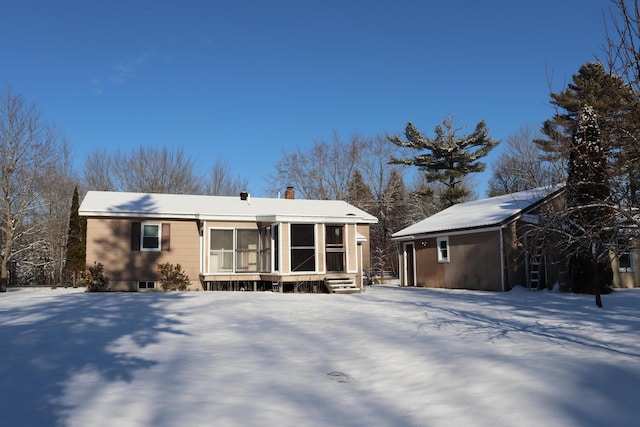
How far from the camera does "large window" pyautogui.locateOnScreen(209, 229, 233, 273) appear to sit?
20141 mm

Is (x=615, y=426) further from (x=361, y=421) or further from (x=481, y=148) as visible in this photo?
(x=481, y=148)

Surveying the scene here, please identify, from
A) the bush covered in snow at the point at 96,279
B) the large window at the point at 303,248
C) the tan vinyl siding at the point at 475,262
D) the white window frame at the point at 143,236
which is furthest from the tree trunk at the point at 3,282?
the tan vinyl siding at the point at 475,262

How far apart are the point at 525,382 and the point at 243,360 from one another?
403cm

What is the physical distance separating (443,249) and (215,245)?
10.4 m

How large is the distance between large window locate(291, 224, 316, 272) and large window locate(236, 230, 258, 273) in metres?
1.60

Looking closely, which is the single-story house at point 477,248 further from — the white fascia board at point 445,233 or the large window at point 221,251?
the large window at point 221,251

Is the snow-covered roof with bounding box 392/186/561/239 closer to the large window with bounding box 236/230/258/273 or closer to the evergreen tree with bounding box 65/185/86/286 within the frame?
the large window with bounding box 236/230/258/273

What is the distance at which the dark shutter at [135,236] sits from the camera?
19516 millimetres

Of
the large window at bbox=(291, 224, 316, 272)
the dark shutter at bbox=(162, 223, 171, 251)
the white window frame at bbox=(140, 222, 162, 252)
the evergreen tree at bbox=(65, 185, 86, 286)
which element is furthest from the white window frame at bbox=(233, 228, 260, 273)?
the evergreen tree at bbox=(65, 185, 86, 286)

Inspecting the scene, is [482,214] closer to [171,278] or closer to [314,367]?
[171,278]

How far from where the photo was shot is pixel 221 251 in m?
20.2

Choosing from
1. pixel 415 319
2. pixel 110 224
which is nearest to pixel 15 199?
pixel 110 224

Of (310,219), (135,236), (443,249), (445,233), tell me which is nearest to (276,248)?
(310,219)

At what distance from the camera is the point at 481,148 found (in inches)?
1465
